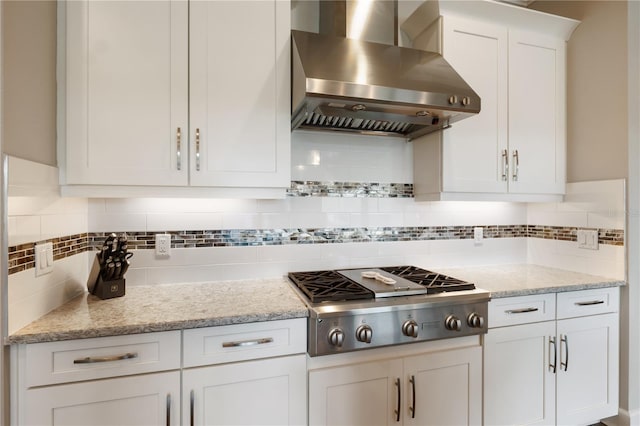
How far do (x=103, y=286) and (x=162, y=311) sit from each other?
0.37 m

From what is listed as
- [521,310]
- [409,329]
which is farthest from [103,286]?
[521,310]

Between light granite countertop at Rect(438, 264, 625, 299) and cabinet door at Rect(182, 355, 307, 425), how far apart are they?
105 centimetres

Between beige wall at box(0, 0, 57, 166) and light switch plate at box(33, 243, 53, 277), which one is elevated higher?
beige wall at box(0, 0, 57, 166)

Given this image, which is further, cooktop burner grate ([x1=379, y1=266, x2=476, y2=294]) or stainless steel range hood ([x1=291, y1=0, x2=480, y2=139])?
cooktop burner grate ([x1=379, y1=266, x2=476, y2=294])

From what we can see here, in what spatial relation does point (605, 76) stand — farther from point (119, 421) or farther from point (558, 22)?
point (119, 421)

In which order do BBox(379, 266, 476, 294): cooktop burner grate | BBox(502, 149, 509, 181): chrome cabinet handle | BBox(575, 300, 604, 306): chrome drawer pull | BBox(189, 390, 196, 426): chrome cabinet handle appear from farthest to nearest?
BBox(502, 149, 509, 181): chrome cabinet handle → BBox(575, 300, 604, 306): chrome drawer pull → BBox(379, 266, 476, 294): cooktop burner grate → BBox(189, 390, 196, 426): chrome cabinet handle

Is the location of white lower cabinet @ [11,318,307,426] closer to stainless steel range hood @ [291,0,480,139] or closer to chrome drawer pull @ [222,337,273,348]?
chrome drawer pull @ [222,337,273,348]

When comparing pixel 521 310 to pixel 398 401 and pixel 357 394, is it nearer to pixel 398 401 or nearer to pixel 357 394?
pixel 398 401

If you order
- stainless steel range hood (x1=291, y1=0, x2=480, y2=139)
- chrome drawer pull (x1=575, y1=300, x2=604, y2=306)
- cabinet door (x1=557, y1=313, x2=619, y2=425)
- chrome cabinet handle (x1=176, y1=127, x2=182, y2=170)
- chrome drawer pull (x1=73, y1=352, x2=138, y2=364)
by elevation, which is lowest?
cabinet door (x1=557, y1=313, x2=619, y2=425)

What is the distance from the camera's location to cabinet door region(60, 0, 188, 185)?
4.51 ft

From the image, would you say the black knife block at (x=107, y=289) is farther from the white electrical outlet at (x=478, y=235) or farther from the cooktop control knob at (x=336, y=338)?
the white electrical outlet at (x=478, y=235)

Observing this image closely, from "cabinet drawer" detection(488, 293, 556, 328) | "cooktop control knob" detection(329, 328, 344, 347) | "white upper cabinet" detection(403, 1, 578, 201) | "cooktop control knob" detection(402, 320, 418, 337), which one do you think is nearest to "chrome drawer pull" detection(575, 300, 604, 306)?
"cabinet drawer" detection(488, 293, 556, 328)

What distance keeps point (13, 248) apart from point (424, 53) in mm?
2019

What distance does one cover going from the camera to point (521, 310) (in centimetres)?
170
